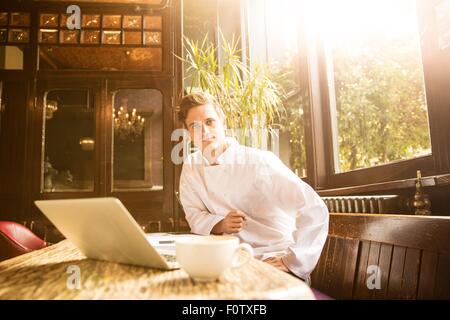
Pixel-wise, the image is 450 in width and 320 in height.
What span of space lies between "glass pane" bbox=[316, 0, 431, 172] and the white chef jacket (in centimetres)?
75

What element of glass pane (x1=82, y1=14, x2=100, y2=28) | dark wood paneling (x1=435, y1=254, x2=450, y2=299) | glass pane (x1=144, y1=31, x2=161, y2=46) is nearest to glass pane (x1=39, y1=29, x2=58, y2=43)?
glass pane (x1=82, y1=14, x2=100, y2=28)

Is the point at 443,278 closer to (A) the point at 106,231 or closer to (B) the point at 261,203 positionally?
(B) the point at 261,203

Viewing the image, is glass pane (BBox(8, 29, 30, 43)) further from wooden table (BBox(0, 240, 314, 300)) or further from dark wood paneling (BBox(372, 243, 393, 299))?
dark wood paneling (BBox(372, 243, 393, 299))

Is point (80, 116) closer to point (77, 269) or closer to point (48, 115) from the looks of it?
point (48, 115)

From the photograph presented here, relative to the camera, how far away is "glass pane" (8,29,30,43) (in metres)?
4.27

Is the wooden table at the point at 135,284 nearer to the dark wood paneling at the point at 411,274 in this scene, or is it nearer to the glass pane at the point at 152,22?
the dark wood paneling at the point at 411,274

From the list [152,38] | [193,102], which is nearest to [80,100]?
[152,38]

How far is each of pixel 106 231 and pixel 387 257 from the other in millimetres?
1083

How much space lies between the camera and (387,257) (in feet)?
4.46

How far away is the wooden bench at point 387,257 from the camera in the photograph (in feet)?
3.67

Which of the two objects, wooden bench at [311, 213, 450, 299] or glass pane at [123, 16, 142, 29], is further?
glass pane at [123, 16, 142, 29]

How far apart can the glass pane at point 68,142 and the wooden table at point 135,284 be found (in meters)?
3.68

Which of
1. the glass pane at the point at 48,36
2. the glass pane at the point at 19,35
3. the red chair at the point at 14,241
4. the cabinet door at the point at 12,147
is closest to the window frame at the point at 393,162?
the red chair at the point at 14,241
